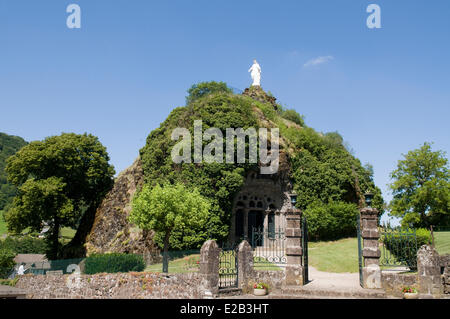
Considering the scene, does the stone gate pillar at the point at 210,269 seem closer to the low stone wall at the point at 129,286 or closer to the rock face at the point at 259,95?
the low stone wall at the point at 129,286

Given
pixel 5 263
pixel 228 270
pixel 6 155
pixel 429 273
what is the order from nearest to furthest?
pixel 429 273
pixel 228 270
pixel 5 263
pixel 6 155

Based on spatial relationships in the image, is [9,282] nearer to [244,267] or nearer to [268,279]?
[244,267]

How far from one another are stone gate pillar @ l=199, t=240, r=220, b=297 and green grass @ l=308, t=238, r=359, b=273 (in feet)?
29.3

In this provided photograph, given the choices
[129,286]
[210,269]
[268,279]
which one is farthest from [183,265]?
[210,269]

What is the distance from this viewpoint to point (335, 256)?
22.1 meters

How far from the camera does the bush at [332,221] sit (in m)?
27.7

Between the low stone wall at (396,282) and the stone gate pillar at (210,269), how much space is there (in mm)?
5528

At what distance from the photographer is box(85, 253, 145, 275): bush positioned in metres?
19.4

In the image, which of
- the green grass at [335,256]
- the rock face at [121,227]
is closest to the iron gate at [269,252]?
the green grass at [335,256]

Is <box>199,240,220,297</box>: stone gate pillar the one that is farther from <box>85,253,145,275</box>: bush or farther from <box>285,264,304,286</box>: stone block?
<box>85,253,145,275</box>: bush

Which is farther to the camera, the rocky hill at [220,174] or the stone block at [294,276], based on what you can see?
the rocky hill at [220,174]

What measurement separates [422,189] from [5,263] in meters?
30.8
